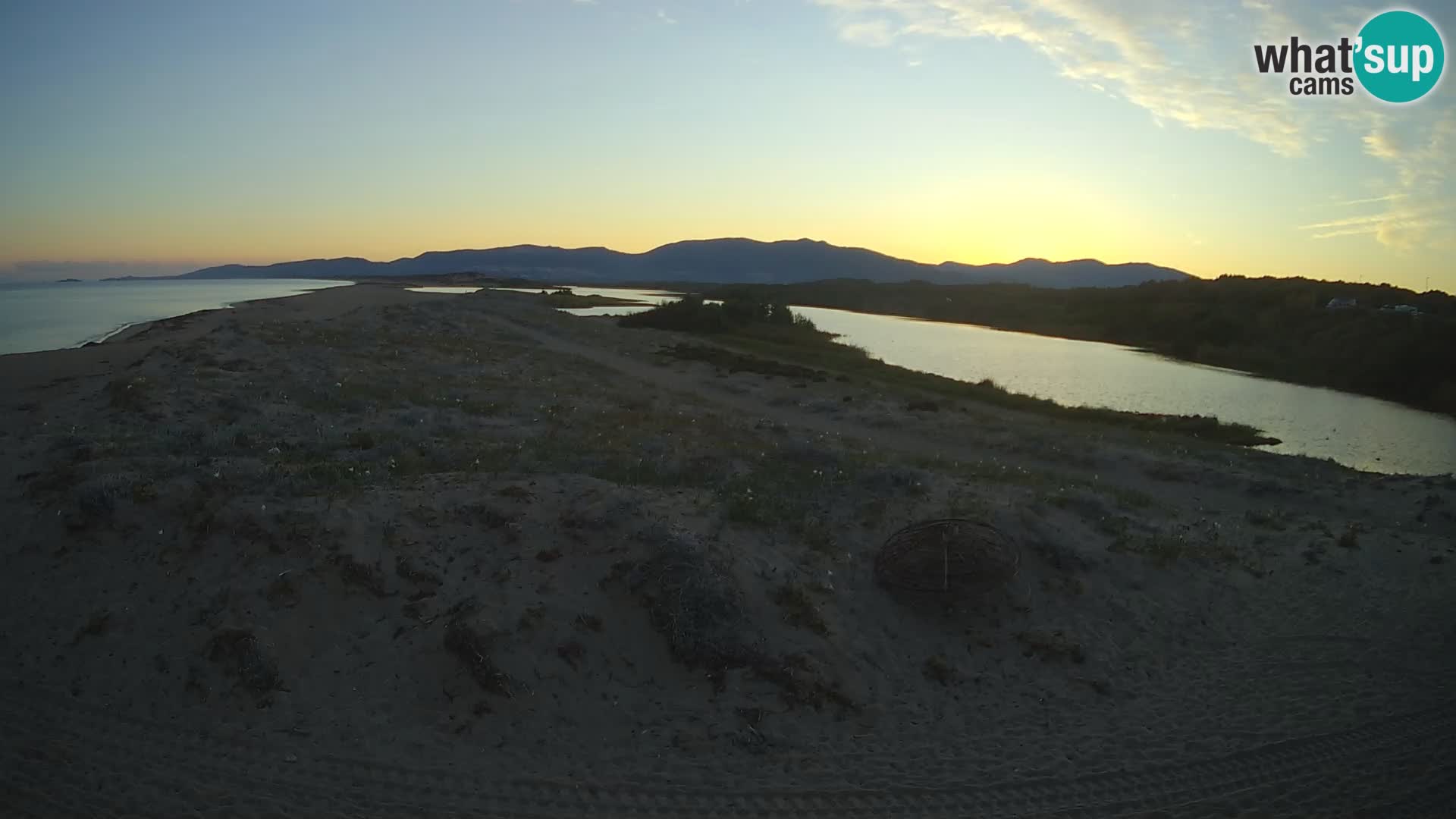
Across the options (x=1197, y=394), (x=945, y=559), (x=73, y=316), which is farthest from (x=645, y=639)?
(x=73, y=316)

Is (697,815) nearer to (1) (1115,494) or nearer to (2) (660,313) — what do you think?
(1) (1115,494)

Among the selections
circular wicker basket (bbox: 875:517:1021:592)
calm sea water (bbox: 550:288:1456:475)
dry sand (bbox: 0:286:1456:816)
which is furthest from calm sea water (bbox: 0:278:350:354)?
calm sea water (bbox: 550:288:1456:475)

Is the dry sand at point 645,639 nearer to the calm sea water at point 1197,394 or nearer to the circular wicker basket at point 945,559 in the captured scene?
the circular wicker basket at point 945,559

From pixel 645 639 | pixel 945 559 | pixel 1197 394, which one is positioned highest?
pixel 1197 394

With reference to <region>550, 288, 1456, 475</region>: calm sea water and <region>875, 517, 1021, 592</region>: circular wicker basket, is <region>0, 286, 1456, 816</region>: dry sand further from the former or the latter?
<region>550, 288, 1456, 475</region>: calm sea water

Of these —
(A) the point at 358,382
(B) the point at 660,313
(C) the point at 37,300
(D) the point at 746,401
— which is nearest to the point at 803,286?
(B) the point at 660,313

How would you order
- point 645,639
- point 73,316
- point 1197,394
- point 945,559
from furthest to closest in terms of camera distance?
point 73,316
point 1197,394
point 945,559
point 645,639

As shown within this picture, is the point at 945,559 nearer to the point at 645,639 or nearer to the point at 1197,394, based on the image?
the point at 645,639

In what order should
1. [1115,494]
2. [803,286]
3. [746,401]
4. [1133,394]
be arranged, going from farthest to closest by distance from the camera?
[803,286], [1133,394], [746,401], [1115,494]
